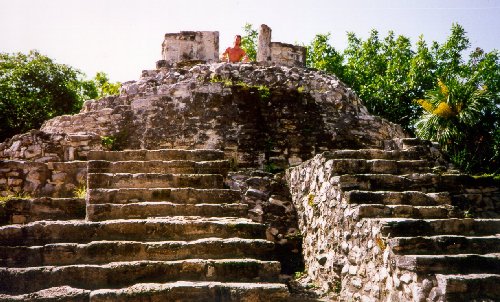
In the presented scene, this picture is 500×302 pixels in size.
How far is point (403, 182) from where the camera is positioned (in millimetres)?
4625

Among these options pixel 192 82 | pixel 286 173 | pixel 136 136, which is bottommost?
pixel 286 173

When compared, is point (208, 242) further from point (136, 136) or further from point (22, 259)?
point (136, 136)

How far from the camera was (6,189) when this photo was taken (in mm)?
4883

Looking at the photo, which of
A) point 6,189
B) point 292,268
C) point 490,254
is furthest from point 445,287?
point 6,189

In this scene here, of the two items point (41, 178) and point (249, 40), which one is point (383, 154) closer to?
point (41, 178)

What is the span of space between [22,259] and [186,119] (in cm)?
436

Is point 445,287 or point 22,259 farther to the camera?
point 22,259

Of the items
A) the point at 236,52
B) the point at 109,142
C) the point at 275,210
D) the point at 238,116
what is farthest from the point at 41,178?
the point at 236,52

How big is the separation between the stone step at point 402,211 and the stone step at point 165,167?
173 cm

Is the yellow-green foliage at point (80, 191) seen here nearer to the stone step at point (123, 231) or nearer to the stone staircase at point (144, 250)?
the stone staircase at point (144, 250)

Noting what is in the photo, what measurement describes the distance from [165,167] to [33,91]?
16.1 meters

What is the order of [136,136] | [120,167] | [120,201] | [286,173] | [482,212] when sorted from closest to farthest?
[120,201], [120,167], [482,212], [286,173], [136,136]

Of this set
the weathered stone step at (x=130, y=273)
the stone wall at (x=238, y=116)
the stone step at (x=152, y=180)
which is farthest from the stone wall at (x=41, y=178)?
the stone wall at (x=238, y=116)

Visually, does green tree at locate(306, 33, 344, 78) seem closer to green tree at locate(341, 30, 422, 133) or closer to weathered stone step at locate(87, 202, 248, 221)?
green tree at locate(341, 30, 422, 133)
